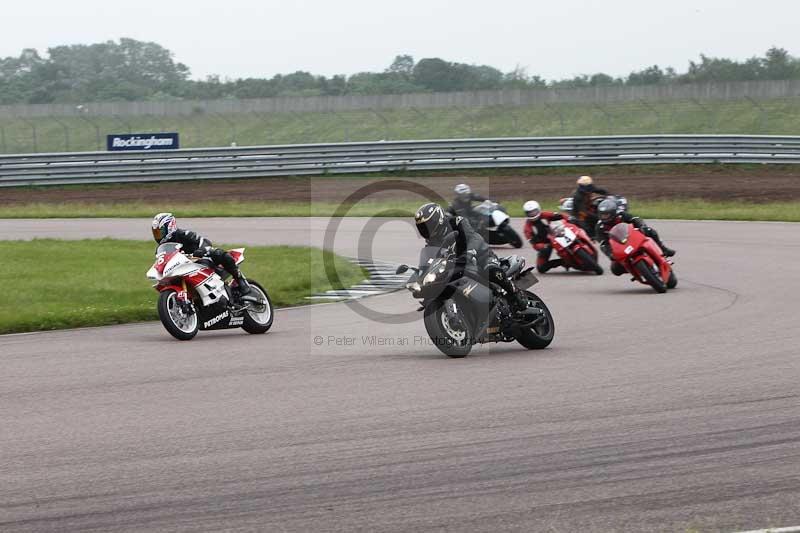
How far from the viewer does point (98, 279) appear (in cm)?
1777

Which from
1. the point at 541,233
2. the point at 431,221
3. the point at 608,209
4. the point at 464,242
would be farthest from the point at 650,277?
the point at 431,221

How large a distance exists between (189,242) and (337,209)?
68.2ft

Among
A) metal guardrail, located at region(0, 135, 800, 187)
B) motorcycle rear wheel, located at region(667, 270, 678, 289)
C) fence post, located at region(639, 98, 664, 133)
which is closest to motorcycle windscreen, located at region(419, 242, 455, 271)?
motorcycle rear wheel, located at region(667, 270, 678, 289)

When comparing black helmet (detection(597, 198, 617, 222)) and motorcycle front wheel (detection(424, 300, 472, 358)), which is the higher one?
black helmet (detection(597, 198, 617, 222))

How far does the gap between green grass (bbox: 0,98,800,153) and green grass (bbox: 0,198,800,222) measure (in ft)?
44.8

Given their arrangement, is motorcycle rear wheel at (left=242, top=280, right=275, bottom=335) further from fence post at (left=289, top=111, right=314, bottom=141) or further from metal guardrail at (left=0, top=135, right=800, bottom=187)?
fence post at (left=289, top=111, right=314, bottom=141)

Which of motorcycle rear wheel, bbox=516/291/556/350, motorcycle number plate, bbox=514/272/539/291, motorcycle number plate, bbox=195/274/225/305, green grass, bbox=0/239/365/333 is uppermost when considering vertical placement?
motorcycle number plate, bbox=514/272/539/291

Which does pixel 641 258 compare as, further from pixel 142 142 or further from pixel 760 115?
pixel 760 115

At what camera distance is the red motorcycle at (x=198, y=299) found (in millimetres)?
12508

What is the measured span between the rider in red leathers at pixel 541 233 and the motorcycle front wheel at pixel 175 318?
8414mm

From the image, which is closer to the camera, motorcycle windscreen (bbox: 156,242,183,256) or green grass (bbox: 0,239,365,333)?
motorcycle windscreen (bbox: 156,242,183,256)

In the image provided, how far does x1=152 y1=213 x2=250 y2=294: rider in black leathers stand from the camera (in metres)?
12.8

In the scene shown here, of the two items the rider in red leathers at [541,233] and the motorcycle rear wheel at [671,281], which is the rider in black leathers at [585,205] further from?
the motorcycle rear wheel at [671,281]

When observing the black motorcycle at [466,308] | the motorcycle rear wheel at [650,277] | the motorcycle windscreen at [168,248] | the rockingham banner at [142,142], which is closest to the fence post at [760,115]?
the rockingham banner at [142,142]
